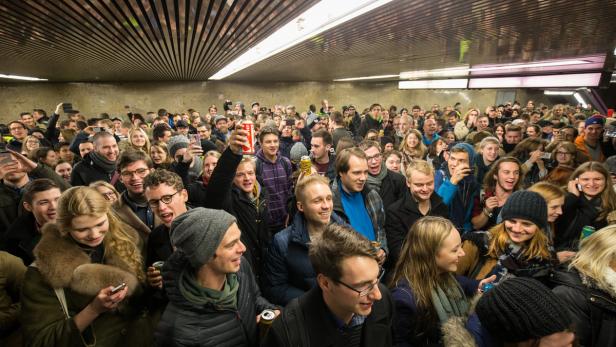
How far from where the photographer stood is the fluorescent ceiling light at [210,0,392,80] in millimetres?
3659

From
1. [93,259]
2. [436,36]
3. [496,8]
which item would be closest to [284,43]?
→ [436,36]

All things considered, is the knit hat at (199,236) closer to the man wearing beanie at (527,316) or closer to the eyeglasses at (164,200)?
the eyeglasses at (164,200)

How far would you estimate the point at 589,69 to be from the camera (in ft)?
23.4

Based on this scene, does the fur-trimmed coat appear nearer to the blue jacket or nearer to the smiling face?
the smiling face

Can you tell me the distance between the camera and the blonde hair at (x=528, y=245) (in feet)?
7.23

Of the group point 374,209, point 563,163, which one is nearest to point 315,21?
point 374,209

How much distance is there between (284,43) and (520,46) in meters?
4.65

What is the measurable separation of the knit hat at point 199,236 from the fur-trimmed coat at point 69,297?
0.55m

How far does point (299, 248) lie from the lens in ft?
7.14

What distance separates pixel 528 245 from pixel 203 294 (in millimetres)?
2308

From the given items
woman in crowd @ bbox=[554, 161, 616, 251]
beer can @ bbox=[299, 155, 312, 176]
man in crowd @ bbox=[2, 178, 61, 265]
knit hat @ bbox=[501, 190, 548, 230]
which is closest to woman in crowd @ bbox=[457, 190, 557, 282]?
knit hat @ bbox=[501, 190, 548, 230]

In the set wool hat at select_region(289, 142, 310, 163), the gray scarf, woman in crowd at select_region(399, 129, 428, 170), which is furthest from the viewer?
woman in crowd at select_region(399, 129, 428, 170)

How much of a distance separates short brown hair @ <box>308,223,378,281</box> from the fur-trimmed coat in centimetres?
115

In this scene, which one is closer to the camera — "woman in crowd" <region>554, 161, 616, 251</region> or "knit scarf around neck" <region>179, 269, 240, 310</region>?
"knit scarf around neck" <region>179, 269, 240, 310</region>
